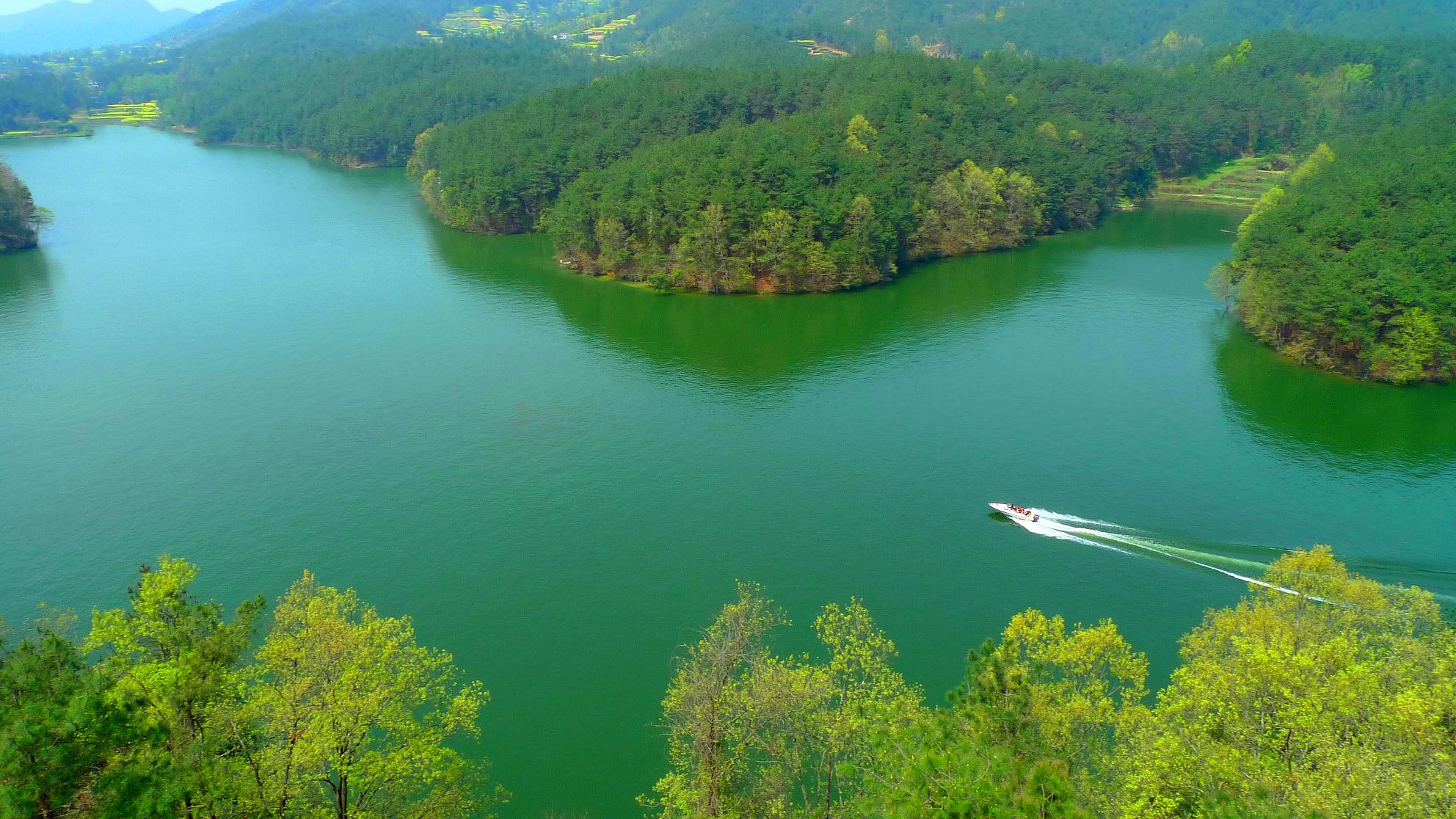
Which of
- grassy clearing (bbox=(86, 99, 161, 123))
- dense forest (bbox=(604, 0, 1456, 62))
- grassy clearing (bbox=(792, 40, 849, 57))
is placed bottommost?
grassy clearing (bbox=(86, 99, 161, 123))

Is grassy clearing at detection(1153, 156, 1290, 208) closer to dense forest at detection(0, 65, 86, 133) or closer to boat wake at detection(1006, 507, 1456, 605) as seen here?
boat wake at detection(1006, 507, 1456, 605)

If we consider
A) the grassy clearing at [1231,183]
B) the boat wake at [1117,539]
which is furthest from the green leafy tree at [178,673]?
the grassy clearing at [1231,183]

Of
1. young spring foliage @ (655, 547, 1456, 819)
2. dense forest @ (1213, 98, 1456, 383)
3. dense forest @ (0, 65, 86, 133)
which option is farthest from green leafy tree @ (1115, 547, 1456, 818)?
dense forest @ (0, 65, 86, 133)

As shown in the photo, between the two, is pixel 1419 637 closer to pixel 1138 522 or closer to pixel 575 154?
pixel 1138 522

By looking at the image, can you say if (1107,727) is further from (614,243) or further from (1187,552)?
(614,243)

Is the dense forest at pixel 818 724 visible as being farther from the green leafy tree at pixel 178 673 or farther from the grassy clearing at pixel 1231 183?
the grassy clearing at pixel 1231 183

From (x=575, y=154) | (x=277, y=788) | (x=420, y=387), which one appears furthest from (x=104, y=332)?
(x=277, y=788)
